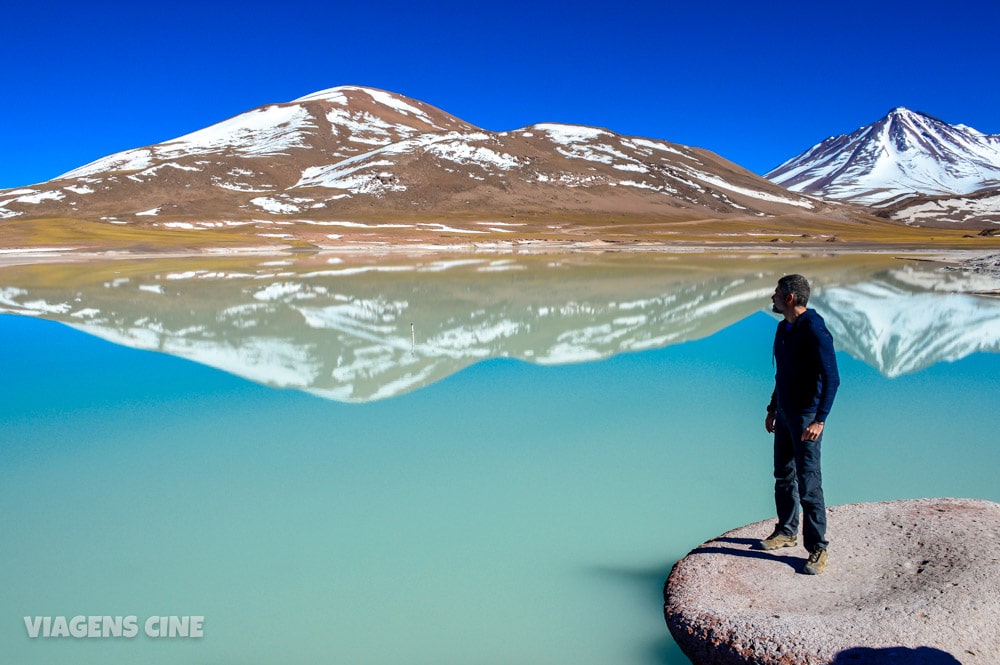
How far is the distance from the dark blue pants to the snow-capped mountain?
8315 centimetres

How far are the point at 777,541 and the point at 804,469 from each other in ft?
2.32

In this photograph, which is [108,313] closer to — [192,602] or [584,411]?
[584,411]

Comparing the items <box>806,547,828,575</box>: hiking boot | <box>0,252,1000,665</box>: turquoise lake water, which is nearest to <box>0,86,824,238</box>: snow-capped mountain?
<box>0,252,1000,665</box>: turquoise lake water

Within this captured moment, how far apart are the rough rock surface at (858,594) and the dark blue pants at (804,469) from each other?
0.29 meters

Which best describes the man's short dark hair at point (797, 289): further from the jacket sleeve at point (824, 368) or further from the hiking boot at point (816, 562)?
the hiking boot at point (816, 562)

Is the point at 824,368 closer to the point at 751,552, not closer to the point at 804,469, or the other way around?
the point at 804,469

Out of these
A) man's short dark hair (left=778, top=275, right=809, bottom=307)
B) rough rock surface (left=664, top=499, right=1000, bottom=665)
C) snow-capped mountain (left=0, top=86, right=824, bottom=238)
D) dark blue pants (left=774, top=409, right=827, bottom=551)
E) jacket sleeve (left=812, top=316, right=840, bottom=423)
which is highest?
snow-capped mountain (left=0, top=86, right=824, bottom=238)

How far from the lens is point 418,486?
295 inches

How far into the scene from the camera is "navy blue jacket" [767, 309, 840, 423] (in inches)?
194

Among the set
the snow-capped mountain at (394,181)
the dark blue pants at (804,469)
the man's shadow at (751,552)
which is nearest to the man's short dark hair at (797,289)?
the dark blue pants at (804,469)

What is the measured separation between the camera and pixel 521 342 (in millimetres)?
16656

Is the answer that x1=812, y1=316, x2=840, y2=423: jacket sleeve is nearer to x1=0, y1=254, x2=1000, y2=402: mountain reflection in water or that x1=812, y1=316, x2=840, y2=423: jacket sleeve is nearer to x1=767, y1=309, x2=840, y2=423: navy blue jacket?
x1=767, y1=309, x2=840, y2=423: navy blue jacket

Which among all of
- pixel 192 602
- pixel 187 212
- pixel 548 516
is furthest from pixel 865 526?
pixel 187 212

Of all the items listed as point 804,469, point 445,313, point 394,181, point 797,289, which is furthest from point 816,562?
point 394,181
